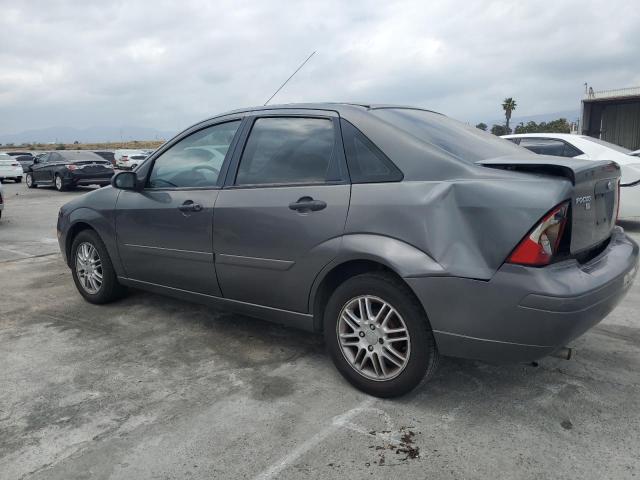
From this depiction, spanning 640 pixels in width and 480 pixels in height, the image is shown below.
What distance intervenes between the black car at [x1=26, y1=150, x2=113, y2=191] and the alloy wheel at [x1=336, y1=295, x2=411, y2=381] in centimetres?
1736

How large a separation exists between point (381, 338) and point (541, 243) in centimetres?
98

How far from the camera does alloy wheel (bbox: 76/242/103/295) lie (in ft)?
15.9

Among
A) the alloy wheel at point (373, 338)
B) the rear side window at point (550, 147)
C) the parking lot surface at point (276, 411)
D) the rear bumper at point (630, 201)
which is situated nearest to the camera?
the parking lot surface at point (276, 411)

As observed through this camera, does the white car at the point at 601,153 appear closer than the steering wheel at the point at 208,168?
No

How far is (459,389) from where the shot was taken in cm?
320

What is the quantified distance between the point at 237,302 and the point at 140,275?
1133 mm

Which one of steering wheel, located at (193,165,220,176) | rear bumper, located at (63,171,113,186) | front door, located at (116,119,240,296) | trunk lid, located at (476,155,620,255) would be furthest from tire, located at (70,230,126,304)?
rear bumper, located at (63,171,113,186)

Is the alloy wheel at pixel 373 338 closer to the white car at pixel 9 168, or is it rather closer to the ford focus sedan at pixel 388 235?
the ford focus sedan at pixel 388 235

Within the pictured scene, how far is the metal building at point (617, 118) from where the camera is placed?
21891 millimetres

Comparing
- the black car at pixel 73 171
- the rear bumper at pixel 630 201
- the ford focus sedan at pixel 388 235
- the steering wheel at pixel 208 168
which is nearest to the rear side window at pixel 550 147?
the rear bumper at pixel 630 201

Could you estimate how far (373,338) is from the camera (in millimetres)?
3047

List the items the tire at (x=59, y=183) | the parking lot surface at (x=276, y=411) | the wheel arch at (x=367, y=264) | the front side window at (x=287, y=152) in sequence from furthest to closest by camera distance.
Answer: the tire at (x=59, y=183), the front side window at (x=287, y=152), the wheel arch at (x=367, y=264), the parking lot surface at (x=276, y=411)

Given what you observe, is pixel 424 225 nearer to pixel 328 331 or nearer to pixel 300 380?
pixel 328 331

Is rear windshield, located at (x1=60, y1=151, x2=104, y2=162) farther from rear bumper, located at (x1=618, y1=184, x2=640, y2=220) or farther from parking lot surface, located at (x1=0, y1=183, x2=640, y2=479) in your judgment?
rear bumper, located at (x1=618, y1=184, x2=640, y2=220)
